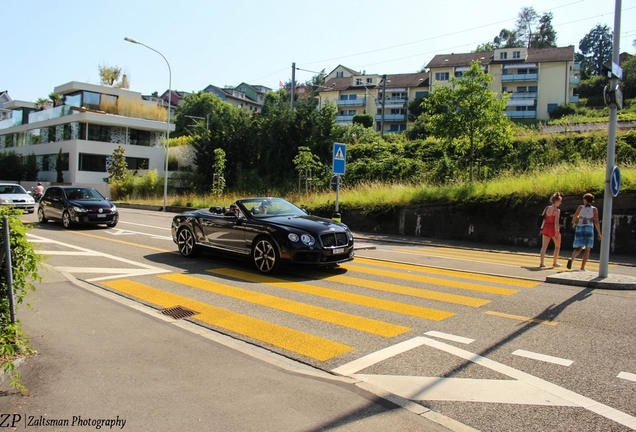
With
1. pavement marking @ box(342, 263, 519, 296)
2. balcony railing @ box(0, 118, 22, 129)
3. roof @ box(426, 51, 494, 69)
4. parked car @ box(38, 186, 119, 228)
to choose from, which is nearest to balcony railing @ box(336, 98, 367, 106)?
roof @ box(426, 51, 494, 69)

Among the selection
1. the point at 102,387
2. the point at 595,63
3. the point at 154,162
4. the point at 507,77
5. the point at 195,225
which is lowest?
the point at 102,387

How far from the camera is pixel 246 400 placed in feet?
13.3

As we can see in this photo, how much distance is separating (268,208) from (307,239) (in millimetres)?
1805

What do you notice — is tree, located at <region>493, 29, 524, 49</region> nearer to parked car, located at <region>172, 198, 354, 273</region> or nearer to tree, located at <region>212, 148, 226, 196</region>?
tree, located at <region>212, 148, 226, 196</region>

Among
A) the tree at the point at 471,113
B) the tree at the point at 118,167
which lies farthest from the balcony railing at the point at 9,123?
the tree at the point at 471,113

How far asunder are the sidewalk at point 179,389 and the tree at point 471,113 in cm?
1717

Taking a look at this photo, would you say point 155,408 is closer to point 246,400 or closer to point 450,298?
point 246,400

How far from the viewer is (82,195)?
1931 centimetres

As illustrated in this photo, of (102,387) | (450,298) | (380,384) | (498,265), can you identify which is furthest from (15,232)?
(498,265)

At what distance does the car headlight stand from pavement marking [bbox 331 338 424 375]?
157 inches

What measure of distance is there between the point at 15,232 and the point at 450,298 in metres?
6.09

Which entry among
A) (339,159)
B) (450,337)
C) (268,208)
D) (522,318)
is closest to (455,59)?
(339,159)

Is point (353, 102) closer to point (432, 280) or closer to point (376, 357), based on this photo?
point (432, 280)

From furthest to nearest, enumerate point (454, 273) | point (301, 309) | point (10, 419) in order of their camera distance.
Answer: point (454, 273) → point (301, 309) → point (10, 419)
